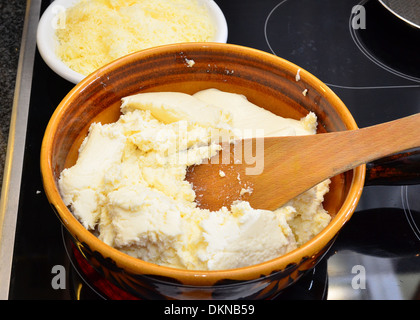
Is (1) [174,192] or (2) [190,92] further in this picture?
(2) [190,92]

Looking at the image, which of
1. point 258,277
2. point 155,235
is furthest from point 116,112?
point 258,277

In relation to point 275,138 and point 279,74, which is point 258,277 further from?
point 279,74

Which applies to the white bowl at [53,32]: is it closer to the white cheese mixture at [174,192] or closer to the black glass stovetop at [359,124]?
the black glass stovetop at [359,124]

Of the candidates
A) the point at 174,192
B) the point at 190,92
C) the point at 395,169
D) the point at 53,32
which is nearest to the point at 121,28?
the point at 53,32

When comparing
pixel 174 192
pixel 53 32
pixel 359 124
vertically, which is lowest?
pixel 174 192

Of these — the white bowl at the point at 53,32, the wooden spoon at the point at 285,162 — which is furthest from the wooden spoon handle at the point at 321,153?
the white bowl at the point at 53,32

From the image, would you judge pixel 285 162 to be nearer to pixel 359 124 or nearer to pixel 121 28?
pixel 359 124

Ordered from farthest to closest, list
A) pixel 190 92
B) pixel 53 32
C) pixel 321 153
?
pixel 53 32, pixel 190 92, pixel 321 153
